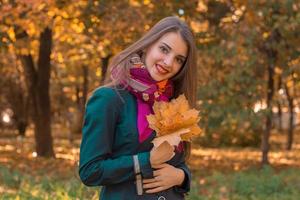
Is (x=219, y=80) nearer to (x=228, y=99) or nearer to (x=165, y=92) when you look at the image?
(x=228, y=99)

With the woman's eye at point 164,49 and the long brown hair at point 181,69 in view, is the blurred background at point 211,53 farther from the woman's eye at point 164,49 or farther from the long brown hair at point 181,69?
the woman's eye at point 164,49

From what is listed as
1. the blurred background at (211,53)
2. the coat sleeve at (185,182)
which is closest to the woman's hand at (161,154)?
the coat sleeve at (185,182)

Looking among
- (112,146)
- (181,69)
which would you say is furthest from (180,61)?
(112,146)

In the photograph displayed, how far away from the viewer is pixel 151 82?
247 cm

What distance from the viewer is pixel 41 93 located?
635 inches

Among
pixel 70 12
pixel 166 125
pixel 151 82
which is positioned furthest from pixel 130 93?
pixel 70 12

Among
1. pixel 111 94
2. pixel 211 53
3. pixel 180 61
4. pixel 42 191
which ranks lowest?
pixel 42 191

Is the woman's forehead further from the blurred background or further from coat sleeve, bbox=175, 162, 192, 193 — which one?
the blurred background

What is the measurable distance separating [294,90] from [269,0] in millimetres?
15226

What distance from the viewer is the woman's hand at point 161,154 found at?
2.37 metres

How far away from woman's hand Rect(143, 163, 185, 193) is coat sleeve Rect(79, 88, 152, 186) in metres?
0.05

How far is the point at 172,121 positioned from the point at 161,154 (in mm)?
160

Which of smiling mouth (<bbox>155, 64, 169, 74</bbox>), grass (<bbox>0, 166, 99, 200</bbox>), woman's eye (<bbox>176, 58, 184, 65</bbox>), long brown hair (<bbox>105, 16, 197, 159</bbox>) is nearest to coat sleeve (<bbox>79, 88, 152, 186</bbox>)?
long brown hair (<bbox>105, 16, 197, 159</bbox>)

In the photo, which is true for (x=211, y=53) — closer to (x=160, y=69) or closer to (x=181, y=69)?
(x=181, y=69)
